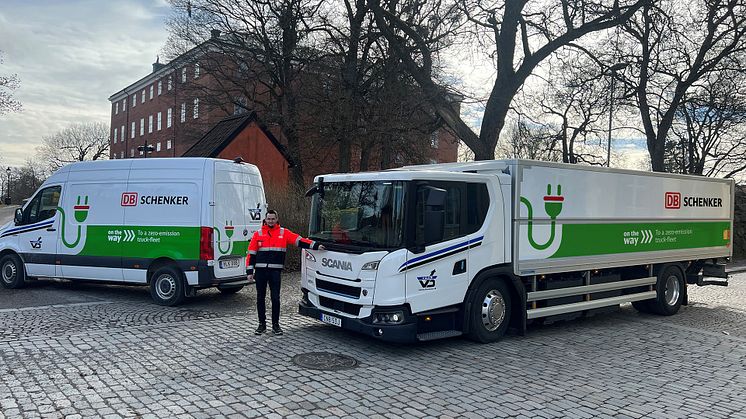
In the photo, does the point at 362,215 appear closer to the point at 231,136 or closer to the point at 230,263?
the point at 230,263

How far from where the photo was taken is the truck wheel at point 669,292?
10.7 meters

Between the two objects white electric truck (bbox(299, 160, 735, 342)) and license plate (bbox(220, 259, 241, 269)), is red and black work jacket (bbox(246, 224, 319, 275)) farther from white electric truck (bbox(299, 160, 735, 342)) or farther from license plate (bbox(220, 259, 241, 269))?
license plate (bbox(220, 259, 241, 269))

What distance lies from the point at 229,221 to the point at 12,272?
205 inches

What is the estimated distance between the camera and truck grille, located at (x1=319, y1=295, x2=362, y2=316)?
7442 millimetres

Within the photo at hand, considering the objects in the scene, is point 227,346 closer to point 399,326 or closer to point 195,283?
point 399,326

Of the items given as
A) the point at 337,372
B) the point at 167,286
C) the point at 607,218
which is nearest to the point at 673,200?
the point at 607,218

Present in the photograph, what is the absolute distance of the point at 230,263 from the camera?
10.6 metres

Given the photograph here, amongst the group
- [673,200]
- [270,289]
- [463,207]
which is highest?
[673,200]

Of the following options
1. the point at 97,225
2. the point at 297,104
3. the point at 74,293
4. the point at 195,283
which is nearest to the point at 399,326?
the point at 195,283

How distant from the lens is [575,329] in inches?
373

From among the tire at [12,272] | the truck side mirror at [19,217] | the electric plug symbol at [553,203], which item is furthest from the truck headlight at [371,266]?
the truck side mirror at [19,217]

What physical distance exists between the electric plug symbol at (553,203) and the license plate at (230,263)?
5.64 m

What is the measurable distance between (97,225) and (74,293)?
167 centimetres

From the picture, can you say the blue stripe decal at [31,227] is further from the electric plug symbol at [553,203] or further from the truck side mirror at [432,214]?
the electric plug symbol at [553,203]
